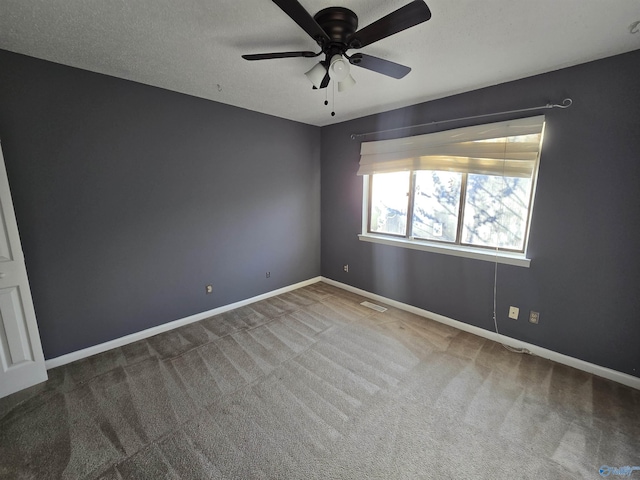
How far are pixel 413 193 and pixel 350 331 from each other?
1.83m

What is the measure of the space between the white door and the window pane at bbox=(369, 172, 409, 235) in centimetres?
351

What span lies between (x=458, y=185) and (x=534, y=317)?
4.86ft

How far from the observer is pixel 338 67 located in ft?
4.97

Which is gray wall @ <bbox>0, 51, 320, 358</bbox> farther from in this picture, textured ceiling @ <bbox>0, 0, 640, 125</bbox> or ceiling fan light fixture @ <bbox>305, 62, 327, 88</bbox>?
ceiling fan light fixture @ <bbox>305, 62, 327, 88</bbox>

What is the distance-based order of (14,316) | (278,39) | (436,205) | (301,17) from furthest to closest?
(436,205)
(14,316)
(278,39)
(301,17)

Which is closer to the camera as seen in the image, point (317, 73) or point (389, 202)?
point (317, 73)

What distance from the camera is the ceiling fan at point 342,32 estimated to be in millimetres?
1187

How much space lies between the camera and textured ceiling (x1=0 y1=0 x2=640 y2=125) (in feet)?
4.71

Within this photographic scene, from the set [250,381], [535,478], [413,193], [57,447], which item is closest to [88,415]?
[57,447]

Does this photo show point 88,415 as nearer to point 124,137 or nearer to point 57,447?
point 57,447

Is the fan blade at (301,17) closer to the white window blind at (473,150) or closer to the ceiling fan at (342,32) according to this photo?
the ceiling fan at (342,32)

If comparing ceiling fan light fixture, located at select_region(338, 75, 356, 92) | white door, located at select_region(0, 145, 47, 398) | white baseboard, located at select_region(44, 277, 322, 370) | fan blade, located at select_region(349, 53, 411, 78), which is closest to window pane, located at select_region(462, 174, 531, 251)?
fan blade, located at select_region(349, 53, 411, 78)

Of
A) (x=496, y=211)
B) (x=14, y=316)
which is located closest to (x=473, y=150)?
(x=496, y=211)

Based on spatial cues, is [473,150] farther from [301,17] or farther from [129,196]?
[129,196]
